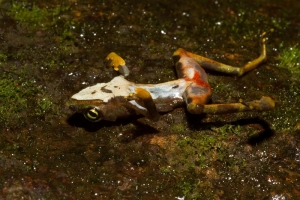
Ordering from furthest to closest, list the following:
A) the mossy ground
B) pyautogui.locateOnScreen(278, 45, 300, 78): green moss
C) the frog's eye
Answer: pyautogui.locateOnScreen(278, 45, 300, 78): green moss
the frog's eye
the mossy ground

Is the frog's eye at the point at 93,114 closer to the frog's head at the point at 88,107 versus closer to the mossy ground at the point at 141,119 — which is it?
the frog's head at the point at 88,107

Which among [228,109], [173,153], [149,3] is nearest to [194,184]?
[173,153]

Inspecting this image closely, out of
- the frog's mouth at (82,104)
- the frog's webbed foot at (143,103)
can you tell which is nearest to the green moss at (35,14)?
the frog's mouth at (82,104)

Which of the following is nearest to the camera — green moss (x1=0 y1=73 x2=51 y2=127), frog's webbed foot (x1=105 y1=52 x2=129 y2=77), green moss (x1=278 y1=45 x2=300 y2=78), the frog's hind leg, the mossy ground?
the mossy ground

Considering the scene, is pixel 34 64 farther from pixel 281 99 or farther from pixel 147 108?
pixel 281 99

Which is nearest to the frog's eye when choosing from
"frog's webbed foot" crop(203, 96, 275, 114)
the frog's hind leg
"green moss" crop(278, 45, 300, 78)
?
"frog's webbed foot" crop(203, 96, 275, 114)

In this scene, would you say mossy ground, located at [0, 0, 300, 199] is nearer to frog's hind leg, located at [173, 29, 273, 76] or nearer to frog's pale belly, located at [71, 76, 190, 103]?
frog's hind leg, located at [173, 29, 273, 76]
